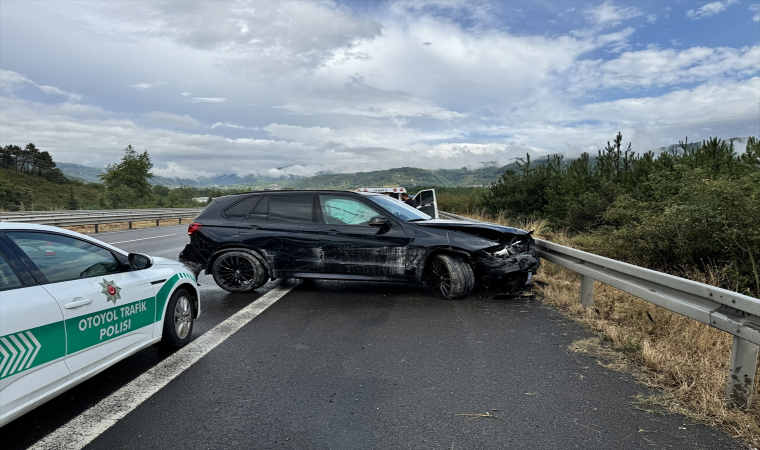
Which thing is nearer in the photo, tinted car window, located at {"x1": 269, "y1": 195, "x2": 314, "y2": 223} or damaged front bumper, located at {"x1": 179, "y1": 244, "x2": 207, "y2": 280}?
tinted car window, located at {"x1": 269, "y1": 195, "x2": 314, "y2": 223}

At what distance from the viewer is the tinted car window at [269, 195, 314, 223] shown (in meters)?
7.45

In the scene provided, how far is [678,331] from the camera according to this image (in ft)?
16.3

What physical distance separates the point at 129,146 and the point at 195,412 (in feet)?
253

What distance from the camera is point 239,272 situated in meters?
7.48

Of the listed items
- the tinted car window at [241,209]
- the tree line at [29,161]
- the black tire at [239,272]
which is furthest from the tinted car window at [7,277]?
the tree line at [29,161]

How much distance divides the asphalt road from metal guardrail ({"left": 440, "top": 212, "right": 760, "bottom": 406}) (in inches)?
20.7

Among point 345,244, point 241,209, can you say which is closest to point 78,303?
point 345,244

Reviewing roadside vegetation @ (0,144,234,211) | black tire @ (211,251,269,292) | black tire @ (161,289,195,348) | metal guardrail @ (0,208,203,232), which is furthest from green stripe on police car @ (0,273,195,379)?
roadside vegetation @ (0,144,234,211)

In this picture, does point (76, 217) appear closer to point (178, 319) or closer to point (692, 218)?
point (178, 319)

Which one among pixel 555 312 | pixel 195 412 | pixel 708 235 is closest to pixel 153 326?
pixel 195 412

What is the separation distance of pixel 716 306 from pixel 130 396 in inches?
177

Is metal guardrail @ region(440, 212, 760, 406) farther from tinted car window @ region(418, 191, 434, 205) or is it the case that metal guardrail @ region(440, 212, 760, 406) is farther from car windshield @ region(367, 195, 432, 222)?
tinted car window @ region(418, 191, 434, 205)

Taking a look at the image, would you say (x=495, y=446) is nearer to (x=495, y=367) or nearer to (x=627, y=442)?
(x=627, y=442)

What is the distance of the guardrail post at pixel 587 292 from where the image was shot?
614 centimetres
